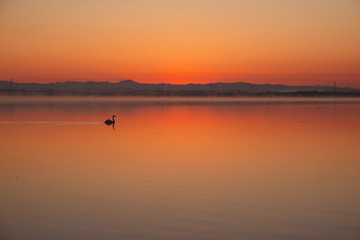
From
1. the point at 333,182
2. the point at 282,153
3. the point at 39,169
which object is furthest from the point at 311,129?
the point at 39,169

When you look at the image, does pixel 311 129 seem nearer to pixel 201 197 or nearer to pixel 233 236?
pixel 201 197

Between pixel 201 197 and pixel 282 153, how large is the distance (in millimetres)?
10620

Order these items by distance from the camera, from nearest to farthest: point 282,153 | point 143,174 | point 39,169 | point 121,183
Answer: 1. point 121,183
2. point 143,174
3. point 39,169
4. point 282,153

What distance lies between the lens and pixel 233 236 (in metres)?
10.0

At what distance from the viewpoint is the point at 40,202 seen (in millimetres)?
12742

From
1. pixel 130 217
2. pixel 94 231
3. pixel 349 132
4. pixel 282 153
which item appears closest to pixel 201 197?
pixel 130 217

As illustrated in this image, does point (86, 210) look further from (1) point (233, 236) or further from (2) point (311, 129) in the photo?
(2) point (311, 129)

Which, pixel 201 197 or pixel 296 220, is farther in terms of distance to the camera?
pixel 201 197

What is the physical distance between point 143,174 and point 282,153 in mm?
8815

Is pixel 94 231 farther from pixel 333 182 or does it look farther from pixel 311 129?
pixel 311 129

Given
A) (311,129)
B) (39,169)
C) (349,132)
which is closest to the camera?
(39,169)

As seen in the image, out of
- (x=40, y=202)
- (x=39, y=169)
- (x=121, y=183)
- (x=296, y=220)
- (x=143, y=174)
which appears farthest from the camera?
(x=39, y=169)

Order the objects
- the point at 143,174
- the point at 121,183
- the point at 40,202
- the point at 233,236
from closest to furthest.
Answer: the point at 233,236 → the point at 40,202 → the point at 121,183 → the point at 143,174

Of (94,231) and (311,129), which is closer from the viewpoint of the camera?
(94,231)
